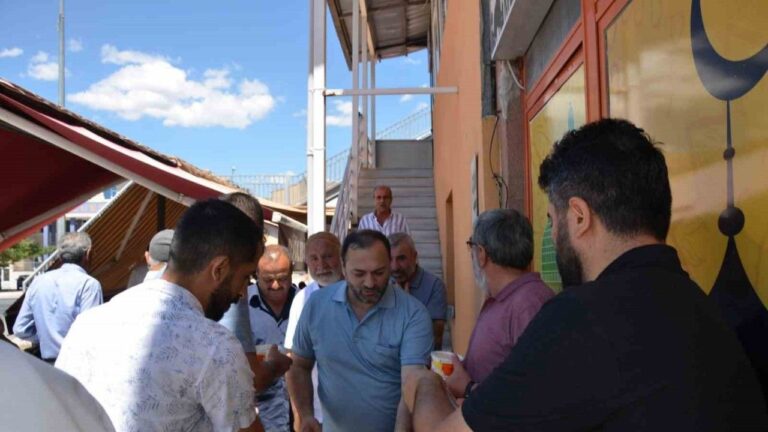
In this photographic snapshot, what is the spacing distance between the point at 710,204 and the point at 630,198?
67 cm

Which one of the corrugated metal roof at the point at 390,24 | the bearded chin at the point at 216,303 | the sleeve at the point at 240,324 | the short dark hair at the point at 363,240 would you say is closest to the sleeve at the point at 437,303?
the short dark hair at the point at 363,240

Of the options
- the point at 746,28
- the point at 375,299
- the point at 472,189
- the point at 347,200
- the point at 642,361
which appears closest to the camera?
the point at 642,361

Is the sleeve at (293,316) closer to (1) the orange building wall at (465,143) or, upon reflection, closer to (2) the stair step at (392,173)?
(1) the orange building wall at (465,143)

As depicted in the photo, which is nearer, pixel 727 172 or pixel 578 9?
pixel 727 172

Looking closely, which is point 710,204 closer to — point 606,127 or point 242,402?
point 606,127

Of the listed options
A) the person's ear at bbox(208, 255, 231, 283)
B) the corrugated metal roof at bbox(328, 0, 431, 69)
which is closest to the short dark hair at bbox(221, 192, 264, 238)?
the person's ear at bbox(208, 255, 231, 283)

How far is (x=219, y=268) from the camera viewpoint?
5.53ft

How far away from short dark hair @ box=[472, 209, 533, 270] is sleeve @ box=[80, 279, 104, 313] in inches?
148

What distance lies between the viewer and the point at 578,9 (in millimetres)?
3080

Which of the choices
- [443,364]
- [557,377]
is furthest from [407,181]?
[557,377]

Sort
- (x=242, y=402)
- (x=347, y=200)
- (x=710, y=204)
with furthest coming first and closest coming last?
(x=347, y=200) < (x=710, y=204) < (x=242, y=402)

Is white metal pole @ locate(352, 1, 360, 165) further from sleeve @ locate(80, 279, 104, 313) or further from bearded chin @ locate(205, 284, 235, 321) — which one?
bearded chin @ locate(205, 284, 235, 321)

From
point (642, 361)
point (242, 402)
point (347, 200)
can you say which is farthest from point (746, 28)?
point (347, 200)

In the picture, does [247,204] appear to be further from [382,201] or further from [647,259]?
[382,201]
